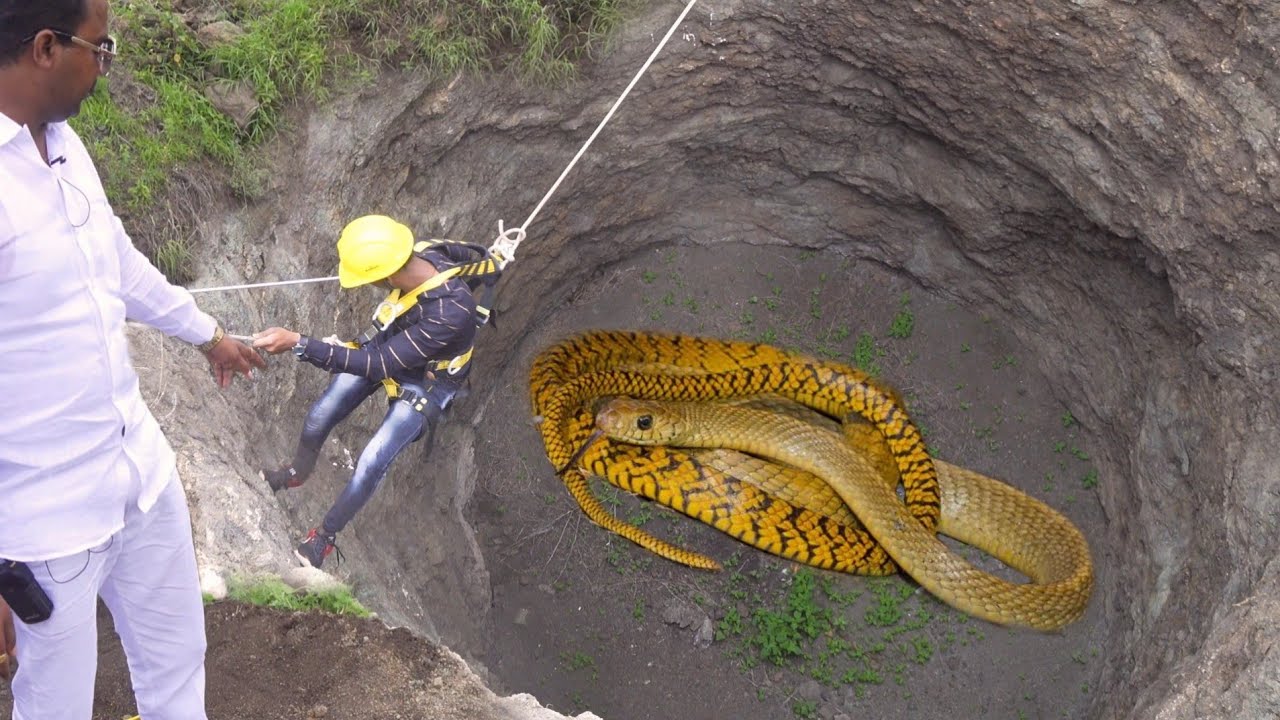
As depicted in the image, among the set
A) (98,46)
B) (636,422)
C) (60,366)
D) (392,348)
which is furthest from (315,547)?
(636,422)

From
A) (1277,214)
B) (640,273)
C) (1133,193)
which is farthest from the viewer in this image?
(640,273)

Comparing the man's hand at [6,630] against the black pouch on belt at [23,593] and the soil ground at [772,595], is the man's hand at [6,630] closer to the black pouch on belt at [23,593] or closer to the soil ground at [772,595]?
the black pouch on belt at [23,593]

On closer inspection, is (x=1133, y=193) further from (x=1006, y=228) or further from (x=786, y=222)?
(x=786, y=222)

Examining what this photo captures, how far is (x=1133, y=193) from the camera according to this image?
464cm

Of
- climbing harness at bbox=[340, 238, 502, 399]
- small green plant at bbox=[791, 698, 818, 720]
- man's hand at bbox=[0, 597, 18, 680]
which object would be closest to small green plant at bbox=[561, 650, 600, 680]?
small green plant at bbox=[791, 698, 818, 720]

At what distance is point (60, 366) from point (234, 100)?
2535 millimetres

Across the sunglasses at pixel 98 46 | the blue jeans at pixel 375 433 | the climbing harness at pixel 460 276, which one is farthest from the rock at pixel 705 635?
the sunglasses at pixel 98 46

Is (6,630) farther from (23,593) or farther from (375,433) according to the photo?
(375,433)

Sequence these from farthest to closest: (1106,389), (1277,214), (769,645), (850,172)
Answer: (850,172) → (1106,389) → (769,645) → (1277,214)

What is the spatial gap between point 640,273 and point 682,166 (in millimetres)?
868

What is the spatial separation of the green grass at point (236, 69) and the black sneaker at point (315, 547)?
128cm

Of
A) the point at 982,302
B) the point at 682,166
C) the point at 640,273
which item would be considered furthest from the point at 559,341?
the point at 982,302

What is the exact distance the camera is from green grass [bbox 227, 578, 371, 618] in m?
3.09

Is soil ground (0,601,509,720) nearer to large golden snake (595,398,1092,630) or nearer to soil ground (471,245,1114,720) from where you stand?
soil ground (471,245,1114,720)
